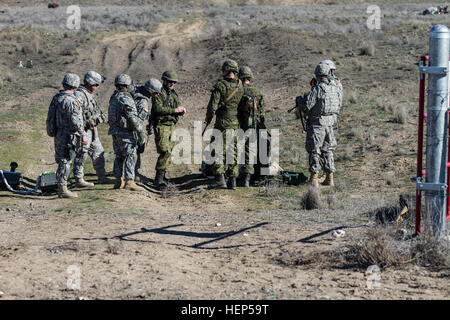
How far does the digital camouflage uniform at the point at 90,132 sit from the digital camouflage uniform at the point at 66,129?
1.10 ft

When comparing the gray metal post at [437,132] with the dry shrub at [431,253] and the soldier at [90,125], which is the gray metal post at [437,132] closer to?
the dry shrub at [431,253]

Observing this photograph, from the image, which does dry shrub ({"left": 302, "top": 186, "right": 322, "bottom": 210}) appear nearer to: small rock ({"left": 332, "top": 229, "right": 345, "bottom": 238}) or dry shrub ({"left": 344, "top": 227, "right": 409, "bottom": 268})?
small rock ({"left": 332, "top": 229, "right": 345, "bottom": 238})

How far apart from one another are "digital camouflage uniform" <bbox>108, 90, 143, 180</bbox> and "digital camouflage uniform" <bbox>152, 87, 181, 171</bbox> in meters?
0.59

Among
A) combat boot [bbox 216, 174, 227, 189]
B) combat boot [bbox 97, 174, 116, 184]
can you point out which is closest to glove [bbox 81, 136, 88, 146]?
combat boot [bbox 97, 174, 116, 184]

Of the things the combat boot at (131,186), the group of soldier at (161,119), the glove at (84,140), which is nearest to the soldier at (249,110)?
the group of soldier at (161,119)

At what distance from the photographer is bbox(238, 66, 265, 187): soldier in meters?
11.0

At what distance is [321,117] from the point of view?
10852 millimetres

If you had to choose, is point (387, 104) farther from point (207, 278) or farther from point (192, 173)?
point (207, 278)

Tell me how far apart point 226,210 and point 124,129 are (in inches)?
89.4

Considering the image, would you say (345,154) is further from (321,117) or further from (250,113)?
(250,113)

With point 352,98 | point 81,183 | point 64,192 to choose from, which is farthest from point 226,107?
point 352,98

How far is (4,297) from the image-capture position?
5.95 metres

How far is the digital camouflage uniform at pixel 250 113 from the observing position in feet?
36.2

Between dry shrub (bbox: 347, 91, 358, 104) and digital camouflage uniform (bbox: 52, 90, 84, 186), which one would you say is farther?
dry shrub (bbox: 347, 91, 358, 104)
